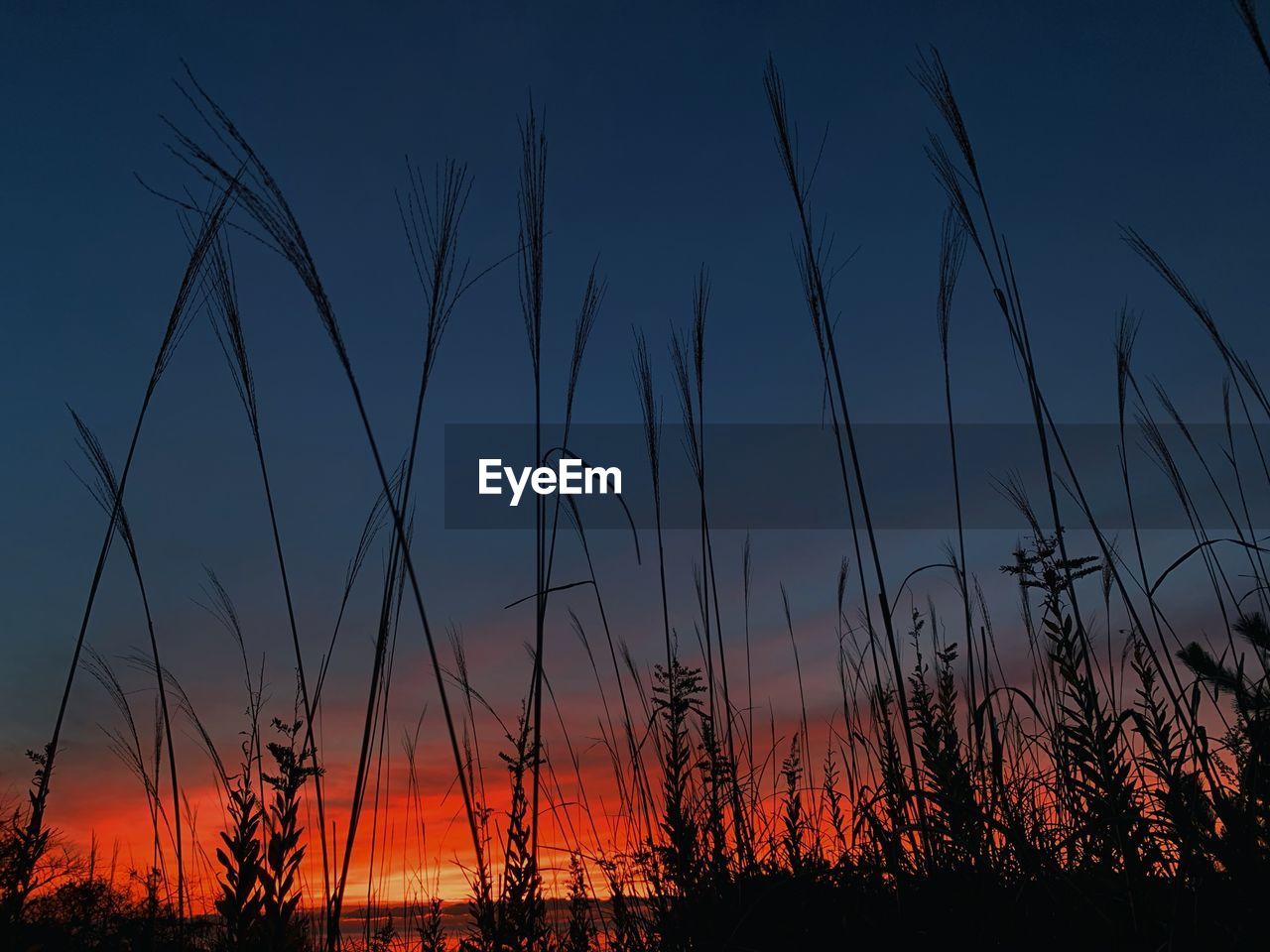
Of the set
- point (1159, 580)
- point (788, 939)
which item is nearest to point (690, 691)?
point (788, 939)

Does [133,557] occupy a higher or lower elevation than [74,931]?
higher

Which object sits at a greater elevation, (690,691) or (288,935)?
(690,691)

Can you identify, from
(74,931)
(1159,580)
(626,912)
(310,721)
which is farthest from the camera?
(74,931)

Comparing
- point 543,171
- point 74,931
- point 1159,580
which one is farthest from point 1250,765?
point 74,931

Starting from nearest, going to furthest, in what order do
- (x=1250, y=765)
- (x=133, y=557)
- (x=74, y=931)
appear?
1. (x=1250, y=765)
2. (x=133, y=557)
3. (x=74, y=931)

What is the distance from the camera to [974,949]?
72.8 inches

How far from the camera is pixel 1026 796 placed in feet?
9.61

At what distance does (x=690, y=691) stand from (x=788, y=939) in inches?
49.9

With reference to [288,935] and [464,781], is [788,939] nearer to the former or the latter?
[464,781]

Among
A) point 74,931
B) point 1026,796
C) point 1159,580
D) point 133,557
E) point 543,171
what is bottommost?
point 74,931

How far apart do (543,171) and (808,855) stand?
112 inches

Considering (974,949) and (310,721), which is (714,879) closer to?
(974,949)

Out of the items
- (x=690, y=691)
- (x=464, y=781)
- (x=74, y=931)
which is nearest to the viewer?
(x=464, y=781)

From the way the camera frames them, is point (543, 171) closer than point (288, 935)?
No
